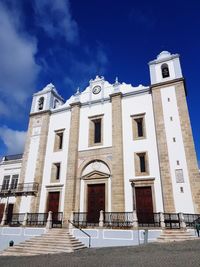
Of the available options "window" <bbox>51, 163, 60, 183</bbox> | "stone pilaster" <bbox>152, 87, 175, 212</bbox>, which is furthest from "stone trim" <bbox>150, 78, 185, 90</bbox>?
"window" <bbox>51, 163, 60, 183</bbox>

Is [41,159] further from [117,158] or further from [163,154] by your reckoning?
[163,154]

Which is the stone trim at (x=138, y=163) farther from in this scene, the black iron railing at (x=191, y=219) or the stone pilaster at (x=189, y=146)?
the black iron railing at (x=191, y=219)

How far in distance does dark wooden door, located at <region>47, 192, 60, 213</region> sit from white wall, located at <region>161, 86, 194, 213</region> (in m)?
9.65

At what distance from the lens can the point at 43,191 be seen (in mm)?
18734

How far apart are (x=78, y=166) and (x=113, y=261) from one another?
11685 mm

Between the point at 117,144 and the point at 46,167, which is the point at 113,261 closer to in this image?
the point at 117,144

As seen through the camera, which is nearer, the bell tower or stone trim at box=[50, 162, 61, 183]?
the bell tower

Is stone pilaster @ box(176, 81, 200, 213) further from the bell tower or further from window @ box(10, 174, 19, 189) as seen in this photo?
window @ box(10, 174, 19, 189)

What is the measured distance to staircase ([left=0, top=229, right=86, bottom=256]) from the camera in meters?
10.8

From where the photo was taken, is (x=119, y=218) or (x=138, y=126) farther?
(x=138, y=126)

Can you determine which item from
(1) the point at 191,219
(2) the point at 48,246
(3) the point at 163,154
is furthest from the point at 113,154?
(2) the point at 48,246

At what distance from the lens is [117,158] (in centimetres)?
1680

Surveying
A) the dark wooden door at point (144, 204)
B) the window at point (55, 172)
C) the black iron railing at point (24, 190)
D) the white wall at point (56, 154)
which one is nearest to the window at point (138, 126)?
the dark wooden door at point (144, 204)

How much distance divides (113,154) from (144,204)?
4509mm
